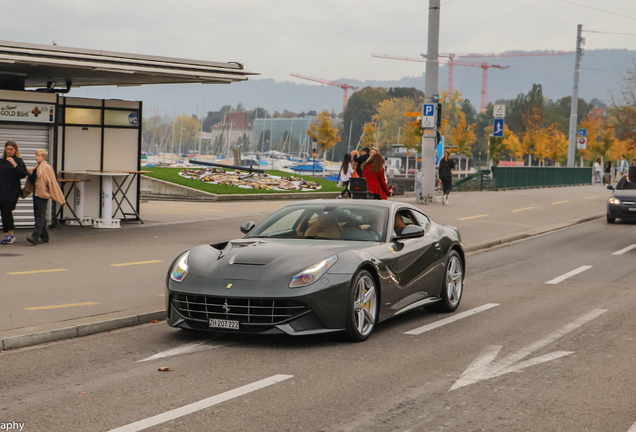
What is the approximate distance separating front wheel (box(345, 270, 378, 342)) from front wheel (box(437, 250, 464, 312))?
5.84 feet

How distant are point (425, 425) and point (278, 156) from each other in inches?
5169

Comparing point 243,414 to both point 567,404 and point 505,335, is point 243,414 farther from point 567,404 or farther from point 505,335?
point 505,335

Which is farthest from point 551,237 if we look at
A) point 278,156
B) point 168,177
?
point 278,156

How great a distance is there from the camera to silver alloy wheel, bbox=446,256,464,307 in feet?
32.3

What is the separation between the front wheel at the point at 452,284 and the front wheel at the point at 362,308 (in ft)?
5.84

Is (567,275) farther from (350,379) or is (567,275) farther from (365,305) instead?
(350,379)

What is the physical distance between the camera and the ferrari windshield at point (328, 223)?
→ 8.71m

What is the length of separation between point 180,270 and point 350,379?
227 centimetres

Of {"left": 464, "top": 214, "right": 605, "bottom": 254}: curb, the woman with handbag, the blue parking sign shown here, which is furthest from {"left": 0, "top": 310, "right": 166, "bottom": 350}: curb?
the blue parking sign

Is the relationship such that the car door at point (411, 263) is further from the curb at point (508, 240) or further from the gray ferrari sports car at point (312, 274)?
the curb at point (508, 240)

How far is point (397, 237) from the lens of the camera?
8.86 meters

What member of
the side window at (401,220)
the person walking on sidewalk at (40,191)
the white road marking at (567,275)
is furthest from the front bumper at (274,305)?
the person walking on sidewalk at (40,191)

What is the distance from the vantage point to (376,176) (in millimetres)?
19016

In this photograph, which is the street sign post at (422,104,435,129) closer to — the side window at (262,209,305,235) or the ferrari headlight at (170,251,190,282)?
the side window at (262,209,305,235)
